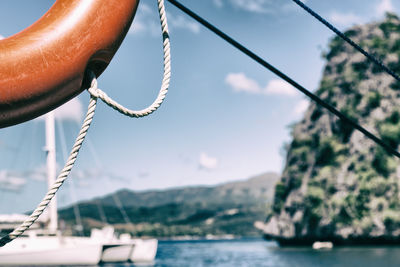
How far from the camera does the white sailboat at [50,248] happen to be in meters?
23.1

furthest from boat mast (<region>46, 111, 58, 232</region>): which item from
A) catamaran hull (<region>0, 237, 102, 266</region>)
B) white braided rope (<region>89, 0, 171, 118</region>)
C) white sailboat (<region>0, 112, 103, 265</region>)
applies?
white braided rope (<region>89, 0, 171, 118</region>)

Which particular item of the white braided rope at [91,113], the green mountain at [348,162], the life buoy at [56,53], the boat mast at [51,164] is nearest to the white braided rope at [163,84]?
the white braided rope at [91,113]

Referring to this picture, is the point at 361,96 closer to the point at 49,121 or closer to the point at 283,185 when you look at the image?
the point at 283,185

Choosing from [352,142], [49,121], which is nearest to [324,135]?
[352,142]

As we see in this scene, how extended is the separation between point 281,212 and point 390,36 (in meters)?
20.5

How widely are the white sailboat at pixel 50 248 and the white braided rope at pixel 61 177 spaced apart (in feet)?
72.0

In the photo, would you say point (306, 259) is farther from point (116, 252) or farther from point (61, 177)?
point (61, 177)

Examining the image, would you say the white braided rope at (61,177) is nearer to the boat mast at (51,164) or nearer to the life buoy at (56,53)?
the life buoy at (56,53)

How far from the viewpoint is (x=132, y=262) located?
28.0 metres

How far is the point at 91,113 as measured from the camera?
1.90 m

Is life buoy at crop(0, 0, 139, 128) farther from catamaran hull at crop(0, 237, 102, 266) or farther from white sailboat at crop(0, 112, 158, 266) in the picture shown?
catamaran hull at crop(0, 237, 102, 266)

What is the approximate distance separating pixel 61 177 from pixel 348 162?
43.8 m

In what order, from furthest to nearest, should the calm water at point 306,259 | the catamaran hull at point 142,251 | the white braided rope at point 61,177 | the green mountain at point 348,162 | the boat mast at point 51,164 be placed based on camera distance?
1. the green mountain at point 348,162
2. the catamaran hull at point 142,251
3. the calm water at point 306,259
4. the boat mast at point 51,164
5. the white braided rope at point 61,177

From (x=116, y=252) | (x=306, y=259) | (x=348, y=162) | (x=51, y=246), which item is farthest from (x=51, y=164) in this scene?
(x=348, y=162)
